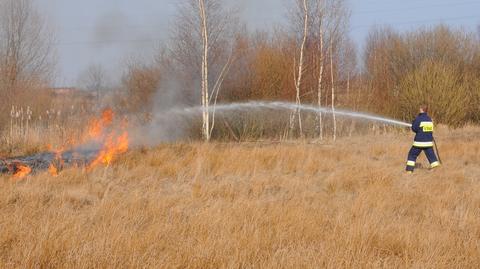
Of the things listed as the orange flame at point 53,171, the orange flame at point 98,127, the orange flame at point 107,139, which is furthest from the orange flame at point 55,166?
the orange flame at point 98,127

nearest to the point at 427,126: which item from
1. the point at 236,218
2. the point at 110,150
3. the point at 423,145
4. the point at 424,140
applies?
the point at 424,140

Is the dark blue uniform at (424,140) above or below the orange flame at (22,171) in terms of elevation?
above

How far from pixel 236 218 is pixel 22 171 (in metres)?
4.35

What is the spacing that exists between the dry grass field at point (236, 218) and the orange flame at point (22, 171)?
10.1 inches

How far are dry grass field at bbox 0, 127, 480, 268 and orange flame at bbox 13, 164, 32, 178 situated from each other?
0.26 metres

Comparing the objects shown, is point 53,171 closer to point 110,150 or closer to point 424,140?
point 110,150

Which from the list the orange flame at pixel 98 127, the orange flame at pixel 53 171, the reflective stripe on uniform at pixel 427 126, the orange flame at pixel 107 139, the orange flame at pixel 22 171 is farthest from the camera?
the orange flame at pixel 98 127

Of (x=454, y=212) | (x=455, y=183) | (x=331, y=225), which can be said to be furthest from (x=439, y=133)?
(x=331, y=225)

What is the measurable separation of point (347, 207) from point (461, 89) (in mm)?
18647

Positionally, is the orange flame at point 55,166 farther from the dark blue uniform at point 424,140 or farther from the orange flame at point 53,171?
the dark blue uniform at point 424,140

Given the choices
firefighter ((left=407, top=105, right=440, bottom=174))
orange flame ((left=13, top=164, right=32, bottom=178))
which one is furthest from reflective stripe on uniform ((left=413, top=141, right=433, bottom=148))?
orange flame ((left=13, top=164, right=32, bottom=178))

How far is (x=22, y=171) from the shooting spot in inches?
283

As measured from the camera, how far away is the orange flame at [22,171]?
6854 mm

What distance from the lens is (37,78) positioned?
16375 mm
